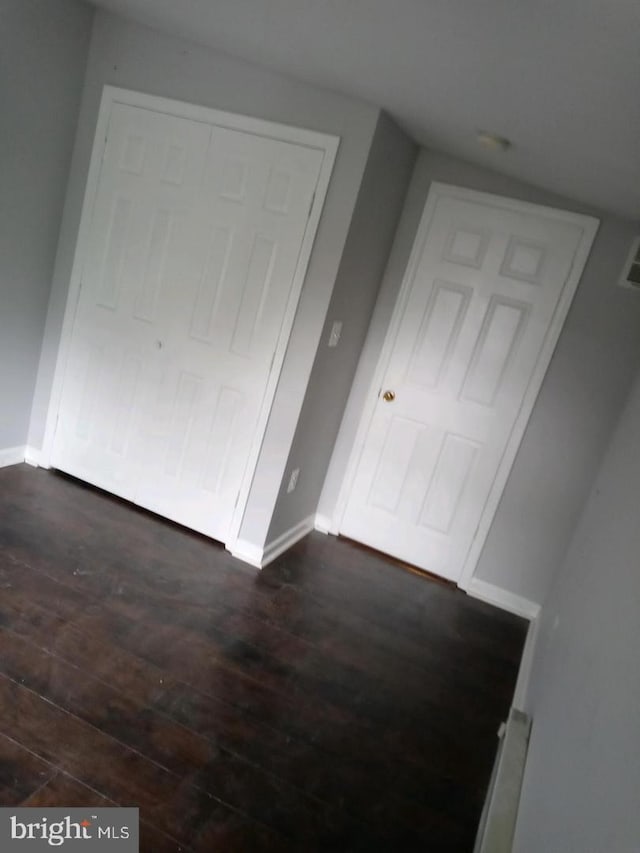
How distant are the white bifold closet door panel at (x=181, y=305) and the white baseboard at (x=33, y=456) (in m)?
0.29

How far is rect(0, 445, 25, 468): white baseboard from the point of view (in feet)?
10.7

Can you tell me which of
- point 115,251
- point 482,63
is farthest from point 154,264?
point 482,63

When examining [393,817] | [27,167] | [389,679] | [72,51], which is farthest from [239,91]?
[393,817]

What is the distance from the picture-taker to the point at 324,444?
3.37 meters

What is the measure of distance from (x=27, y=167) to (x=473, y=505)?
2827 millimetres

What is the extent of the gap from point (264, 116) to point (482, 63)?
1.44m

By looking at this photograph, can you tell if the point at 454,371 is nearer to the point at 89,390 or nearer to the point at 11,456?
the point at 89,390

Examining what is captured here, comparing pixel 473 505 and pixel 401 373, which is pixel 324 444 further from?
pixel 473 505

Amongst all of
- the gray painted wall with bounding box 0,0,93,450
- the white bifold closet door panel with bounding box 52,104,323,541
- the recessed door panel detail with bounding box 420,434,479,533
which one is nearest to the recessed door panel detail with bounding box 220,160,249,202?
the white bifold closet door panel with bounding box 52,104,323,541

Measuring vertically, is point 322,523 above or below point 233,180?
below

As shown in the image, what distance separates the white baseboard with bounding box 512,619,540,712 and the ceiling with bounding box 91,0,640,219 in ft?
6.48

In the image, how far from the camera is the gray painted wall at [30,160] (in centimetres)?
264

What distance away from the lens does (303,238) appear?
2.73 metres

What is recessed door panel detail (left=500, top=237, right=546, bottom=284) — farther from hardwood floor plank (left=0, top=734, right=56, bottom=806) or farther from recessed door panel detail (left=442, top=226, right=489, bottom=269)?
hardwood floor plank (left=0, top=734, right=56, bottom=806)
